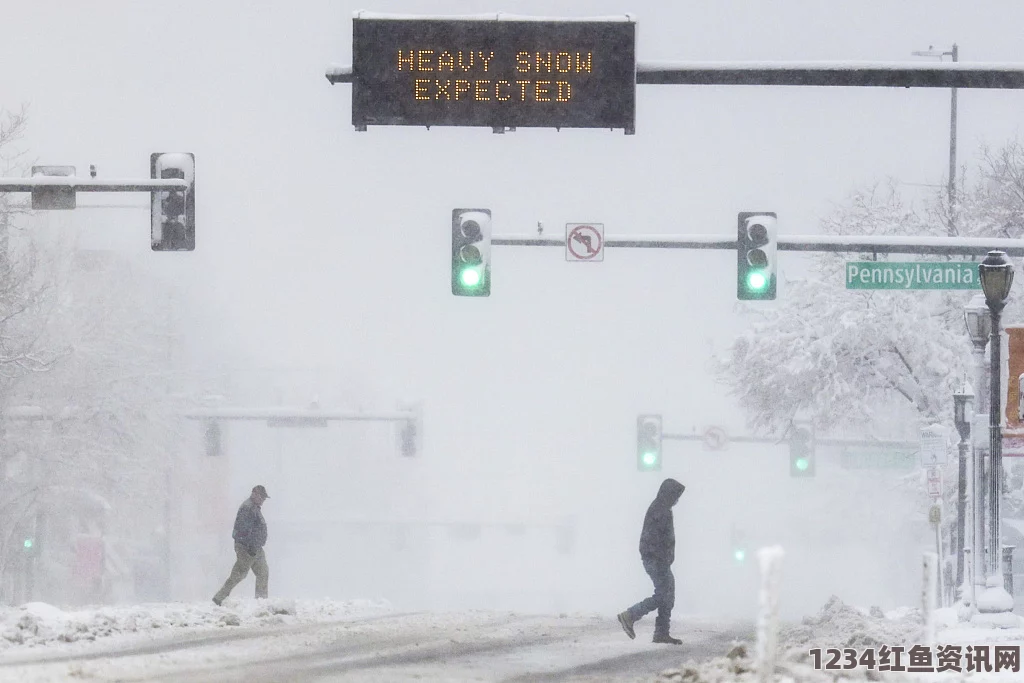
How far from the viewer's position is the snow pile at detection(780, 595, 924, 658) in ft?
53.1

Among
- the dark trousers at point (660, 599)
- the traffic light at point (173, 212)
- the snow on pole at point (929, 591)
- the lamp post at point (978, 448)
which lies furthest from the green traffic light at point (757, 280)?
the snow on pole at point (929, 591)

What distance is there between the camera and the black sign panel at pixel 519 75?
12180mm

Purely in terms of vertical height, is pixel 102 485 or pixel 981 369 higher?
pixel 981 369

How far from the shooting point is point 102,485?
50375 mm

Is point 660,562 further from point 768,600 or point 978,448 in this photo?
point 768,600

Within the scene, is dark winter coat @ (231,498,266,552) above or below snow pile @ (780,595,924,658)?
above

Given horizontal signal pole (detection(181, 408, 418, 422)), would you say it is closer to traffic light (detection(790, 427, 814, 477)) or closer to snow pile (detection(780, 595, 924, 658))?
traffic light (detection(790, 427, 814, 477))

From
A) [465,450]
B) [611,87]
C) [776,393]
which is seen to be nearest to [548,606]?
[465,450]

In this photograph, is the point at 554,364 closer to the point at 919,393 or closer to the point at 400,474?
the point at 400,474

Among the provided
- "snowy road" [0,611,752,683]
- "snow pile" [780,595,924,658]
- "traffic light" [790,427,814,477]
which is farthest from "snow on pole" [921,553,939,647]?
"traffic light" [790,427,814,477]

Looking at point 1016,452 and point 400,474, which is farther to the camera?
point 400,474

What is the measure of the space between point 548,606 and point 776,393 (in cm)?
6745

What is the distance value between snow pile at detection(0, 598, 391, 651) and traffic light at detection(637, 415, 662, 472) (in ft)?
52.1

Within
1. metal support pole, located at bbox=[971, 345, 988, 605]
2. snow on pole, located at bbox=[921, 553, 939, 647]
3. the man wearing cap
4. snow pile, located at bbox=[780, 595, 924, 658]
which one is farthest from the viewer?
the man wearing cap
